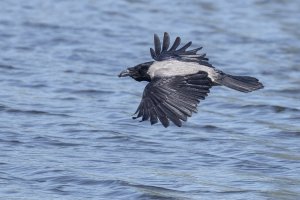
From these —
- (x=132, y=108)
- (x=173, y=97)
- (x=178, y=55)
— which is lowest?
(x=132, y=108)

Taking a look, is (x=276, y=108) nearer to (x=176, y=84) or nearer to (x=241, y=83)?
Result: (x=241, y=83)

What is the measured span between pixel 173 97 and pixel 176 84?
0.74 feet

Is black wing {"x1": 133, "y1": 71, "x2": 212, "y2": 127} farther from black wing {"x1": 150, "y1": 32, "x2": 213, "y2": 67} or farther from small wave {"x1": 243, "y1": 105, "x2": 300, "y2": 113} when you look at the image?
small wave {"x1": 243, "y1": 105, "x2": 300, "y2": 113}

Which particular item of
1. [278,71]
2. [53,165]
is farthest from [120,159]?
[278,71]

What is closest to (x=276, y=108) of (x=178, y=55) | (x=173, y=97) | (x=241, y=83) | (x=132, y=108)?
(x=132, y=108)

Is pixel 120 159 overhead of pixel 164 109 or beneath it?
beneath

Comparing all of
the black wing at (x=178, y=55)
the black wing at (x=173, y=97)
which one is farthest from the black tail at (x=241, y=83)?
the black wing at (x=178, y=55)

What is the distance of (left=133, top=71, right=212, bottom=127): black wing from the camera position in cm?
911

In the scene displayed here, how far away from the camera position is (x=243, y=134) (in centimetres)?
1183

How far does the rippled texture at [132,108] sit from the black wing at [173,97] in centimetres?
81

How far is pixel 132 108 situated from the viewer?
42.5 ft

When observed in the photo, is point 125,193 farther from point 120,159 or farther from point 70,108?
point 70,108

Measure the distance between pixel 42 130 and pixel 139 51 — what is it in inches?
172

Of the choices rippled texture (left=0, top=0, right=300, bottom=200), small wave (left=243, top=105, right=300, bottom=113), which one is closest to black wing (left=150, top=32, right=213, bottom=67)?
rippled texture (left=0, top=0, right=300, bottom=200)
